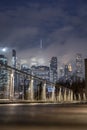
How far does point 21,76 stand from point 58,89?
245 feet

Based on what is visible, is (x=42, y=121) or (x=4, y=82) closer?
(x=42, y=121)

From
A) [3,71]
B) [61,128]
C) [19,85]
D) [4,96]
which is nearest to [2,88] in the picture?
[4,96]

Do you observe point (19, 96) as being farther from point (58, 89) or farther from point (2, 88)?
point (58, 89)

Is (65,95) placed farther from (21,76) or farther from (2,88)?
(2,88)

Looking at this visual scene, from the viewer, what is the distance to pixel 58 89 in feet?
584

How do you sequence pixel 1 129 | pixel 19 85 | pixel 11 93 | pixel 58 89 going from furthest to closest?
pixel 58 89 → pixel 19 85 → pixel 11 93 → pixel 1 129

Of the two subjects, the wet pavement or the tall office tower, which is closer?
the wet pavement

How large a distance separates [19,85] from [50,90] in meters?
60.7

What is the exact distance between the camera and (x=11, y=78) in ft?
281

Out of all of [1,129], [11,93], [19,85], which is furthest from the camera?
[19,85]

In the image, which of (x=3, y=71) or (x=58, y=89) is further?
(x=58, y=89)

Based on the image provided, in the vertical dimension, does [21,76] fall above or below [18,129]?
above

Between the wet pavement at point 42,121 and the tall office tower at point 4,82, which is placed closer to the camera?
the wet pavement at point 42,121

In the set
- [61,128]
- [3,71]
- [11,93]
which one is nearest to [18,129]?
[61,128]
